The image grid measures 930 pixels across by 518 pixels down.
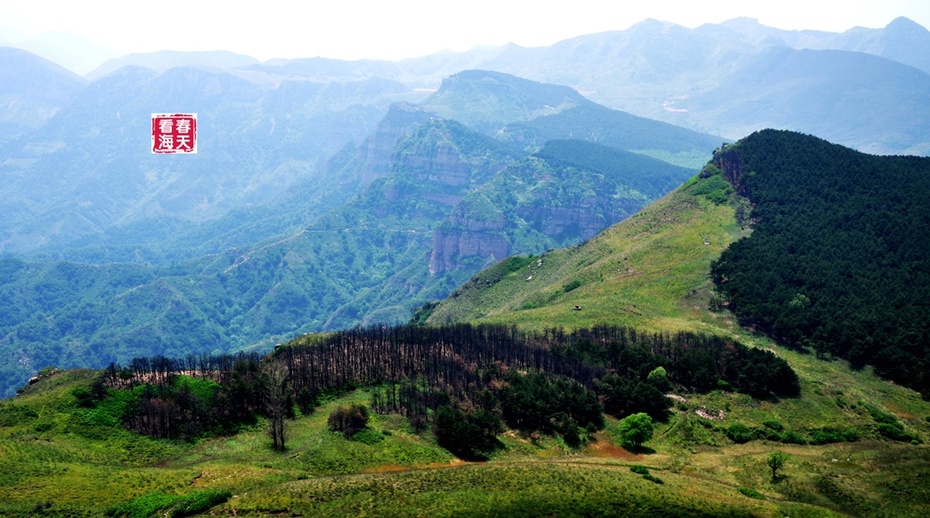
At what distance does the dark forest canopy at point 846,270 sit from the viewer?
131 m

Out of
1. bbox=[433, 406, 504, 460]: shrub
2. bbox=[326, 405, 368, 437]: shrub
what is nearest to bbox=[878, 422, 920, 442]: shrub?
bbox=[433, 406, 504, 460]: shrub

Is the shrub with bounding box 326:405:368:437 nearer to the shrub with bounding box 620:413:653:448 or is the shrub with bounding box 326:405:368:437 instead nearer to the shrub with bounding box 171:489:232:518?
the shrub with bounding box 171:489:232:518

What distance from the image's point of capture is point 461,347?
12425 centimetres

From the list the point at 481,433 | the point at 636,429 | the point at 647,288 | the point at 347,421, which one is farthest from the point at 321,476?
the point at 647,288

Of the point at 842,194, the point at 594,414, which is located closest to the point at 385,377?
the point at 594,414

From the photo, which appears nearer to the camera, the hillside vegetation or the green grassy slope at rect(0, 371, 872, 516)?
the green grassy slope at rect(0, 371, 872, 516)

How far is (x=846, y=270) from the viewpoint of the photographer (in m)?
156

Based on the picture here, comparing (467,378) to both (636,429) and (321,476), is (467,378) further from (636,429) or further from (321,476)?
(321,476)

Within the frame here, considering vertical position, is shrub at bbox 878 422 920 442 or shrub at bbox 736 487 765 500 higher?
shrub at bbox 878 422 920 442

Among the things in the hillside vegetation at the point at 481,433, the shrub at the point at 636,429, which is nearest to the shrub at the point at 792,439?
the hillside vegetation at the point at 481,433

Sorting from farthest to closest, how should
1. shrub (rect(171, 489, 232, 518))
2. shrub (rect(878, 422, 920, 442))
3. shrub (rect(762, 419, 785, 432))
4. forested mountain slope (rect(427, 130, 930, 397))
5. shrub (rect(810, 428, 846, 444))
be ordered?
forested mountain slope (rect(427, 130, 930, 397)), shrub (rect(762, 419, 785, 432)), shrub (rect(878, 422, 920, 442)), shrub (rect(810, 428, 846, 444)), shrub (rect(171, 489, 232, 518))

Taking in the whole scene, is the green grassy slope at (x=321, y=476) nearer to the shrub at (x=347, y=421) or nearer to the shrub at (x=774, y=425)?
the shrub at (x=347, y=421)

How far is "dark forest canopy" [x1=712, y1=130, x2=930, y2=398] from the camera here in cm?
13088

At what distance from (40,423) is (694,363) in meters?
95.8
